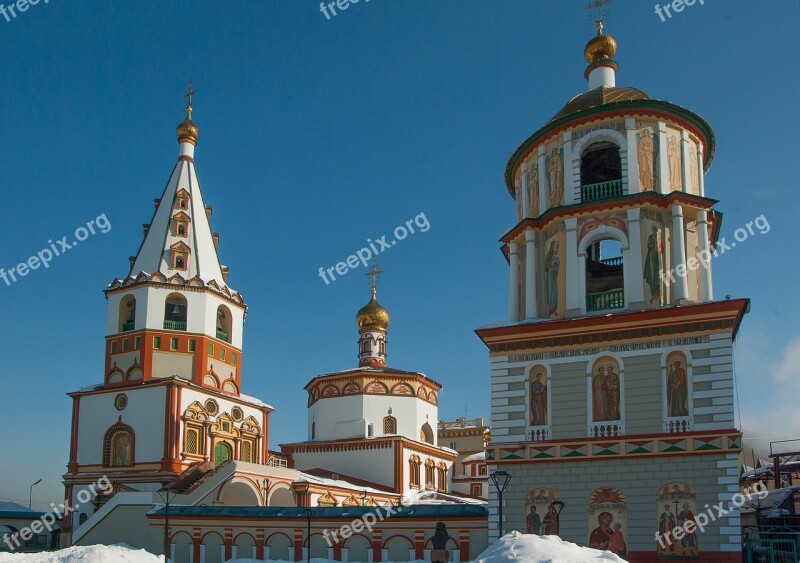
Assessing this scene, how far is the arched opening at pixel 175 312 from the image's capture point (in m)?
30.0

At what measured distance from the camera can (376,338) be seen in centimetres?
3956

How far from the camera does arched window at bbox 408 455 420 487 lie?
36281mm

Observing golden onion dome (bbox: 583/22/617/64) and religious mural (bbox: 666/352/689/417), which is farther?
golden onion dome (bbox: 583/22/617/64)

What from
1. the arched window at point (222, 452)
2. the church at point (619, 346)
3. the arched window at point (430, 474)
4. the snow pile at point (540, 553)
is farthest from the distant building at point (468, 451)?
the snow pile at point (540, 553)

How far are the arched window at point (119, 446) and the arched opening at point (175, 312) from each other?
3.83 m

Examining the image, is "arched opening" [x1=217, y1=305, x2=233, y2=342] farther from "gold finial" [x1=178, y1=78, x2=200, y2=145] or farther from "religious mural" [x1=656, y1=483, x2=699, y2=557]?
"religious mural" [x1=656, y1=483, x2=699, y2=557]

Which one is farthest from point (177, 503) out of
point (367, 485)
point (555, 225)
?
point (555, 225)

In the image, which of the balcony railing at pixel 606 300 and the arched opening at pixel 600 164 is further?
the arched opening at pixel 600 164

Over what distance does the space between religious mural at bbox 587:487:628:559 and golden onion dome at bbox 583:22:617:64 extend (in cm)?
1111

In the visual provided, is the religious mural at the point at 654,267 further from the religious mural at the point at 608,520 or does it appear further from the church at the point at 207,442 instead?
the church at the point at 207,442

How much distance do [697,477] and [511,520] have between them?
12.9ft

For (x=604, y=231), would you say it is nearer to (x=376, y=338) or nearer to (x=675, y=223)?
(x=675, y=223)

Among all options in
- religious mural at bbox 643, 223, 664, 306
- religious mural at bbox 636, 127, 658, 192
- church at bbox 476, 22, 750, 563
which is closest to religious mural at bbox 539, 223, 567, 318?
church at bbox 476, 22, 750, 563

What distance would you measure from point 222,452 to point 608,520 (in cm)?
1717
